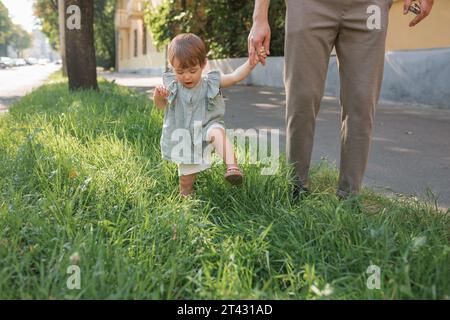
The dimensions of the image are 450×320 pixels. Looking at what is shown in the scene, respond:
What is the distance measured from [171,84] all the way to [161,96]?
9 centimetres

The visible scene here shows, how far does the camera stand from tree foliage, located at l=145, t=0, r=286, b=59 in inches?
528

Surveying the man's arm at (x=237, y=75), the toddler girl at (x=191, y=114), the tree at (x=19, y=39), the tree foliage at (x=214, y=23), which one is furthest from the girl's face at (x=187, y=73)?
the tree at (x=19, y=39)

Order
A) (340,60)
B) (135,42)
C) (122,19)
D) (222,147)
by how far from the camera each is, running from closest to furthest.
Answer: (222,147)
(340,60)
(135,42)
(122,19)

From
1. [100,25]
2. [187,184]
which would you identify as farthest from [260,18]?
[100,25]

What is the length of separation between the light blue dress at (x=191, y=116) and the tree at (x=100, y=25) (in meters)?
30.2

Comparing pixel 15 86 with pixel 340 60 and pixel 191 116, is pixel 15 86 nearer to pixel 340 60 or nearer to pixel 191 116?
pixel 191 116

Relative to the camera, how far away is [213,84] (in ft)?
8.78

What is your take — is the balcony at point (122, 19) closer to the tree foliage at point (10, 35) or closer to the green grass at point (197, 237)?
the tree foliage at point (10, 35)

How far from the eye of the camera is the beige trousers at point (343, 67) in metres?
2.52

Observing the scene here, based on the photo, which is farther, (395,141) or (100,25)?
(100,25)

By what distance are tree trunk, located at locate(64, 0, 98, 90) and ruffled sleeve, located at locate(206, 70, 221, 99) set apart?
17.6ft

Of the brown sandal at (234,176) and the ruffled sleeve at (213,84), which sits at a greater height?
the ruffled sleeve at (213,84)

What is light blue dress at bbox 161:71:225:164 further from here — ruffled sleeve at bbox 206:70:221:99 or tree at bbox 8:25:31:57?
tree at bbox 8:25:31:57
